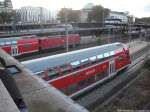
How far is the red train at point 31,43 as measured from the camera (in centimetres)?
2947

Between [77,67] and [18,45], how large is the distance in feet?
54.5

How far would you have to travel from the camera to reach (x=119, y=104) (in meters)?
15.5

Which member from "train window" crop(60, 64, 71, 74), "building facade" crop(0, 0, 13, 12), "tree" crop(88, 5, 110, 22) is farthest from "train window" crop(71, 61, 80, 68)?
"tree" crop(88, 5, 110, 22)

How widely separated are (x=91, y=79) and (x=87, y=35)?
43.7m

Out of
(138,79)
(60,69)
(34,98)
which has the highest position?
(34,98)

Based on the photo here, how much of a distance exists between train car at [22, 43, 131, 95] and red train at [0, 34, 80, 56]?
10892mm

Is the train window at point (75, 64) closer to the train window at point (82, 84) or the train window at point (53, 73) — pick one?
the train window at point (82, 84)

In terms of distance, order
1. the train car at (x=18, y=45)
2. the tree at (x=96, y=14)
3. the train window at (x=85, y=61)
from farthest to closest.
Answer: the tree at (x=96, y=14), the train car at (x=18, y=45), the train window at (x=85, y=61)

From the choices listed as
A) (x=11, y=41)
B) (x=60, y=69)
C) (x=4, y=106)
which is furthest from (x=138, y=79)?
(x=4, y=106)

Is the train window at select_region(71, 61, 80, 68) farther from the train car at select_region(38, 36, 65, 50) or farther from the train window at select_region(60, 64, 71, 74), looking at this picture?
the train car at select_region(38, 36, 65, 50)

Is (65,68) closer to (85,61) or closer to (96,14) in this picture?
(85,61)

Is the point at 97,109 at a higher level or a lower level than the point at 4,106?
lower

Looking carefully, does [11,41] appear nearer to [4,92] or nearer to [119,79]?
[119,79]

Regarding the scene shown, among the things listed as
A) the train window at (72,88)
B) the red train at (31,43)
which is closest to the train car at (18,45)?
the red train at (31,43)
